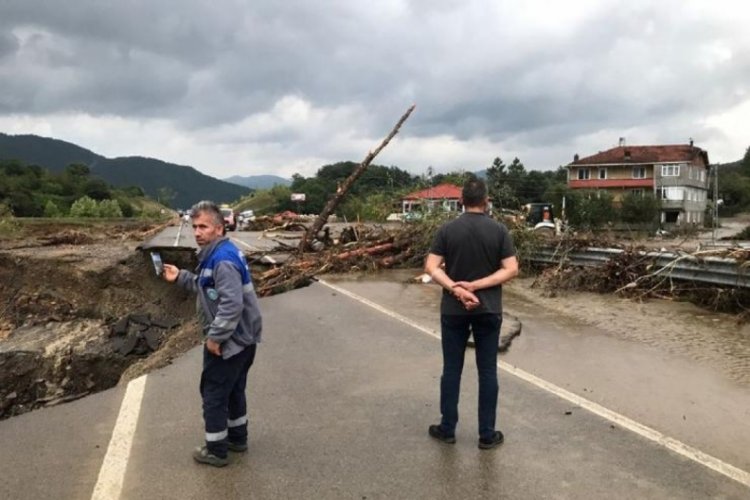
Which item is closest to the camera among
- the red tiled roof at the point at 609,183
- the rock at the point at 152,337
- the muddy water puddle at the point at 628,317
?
the muddy water puddle at the point at 628,317

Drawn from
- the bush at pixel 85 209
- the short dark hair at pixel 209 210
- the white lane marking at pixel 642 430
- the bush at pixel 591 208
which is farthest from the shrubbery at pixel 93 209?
the short dark hair at pixel 209 210

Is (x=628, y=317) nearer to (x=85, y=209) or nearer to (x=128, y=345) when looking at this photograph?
(x=128, y=345)

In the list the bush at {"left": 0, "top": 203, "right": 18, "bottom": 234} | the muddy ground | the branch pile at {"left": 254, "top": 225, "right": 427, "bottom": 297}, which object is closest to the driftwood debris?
the branch pile at {"left": 254, "top": 225, "right": 427, "bottom": 297}

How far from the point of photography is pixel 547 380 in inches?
244

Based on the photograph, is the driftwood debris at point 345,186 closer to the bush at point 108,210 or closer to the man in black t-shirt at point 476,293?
the man in black t-shirt at point 476,293

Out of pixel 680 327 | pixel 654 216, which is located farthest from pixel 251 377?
pixel 654 216

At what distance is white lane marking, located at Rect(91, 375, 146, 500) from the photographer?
3.94 meters

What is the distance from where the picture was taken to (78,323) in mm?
13578

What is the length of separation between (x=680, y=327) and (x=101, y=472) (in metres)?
7.37

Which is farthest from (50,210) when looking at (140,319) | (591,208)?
(140,319)

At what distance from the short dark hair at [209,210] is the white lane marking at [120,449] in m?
1.73

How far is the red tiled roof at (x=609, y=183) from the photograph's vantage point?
74.6m

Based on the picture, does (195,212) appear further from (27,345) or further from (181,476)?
(27,345)

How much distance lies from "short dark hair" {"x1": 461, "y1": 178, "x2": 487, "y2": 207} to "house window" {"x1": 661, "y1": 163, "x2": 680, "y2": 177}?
76.6 meters
